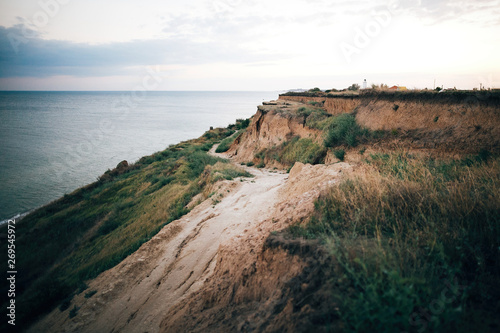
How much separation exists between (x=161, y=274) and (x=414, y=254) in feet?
23.3

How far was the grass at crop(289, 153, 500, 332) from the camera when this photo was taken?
244 centimetres

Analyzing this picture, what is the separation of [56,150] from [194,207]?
143 ft

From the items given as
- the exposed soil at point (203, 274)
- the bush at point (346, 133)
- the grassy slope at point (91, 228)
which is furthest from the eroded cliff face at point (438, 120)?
the grassy slope at point (91, 228)

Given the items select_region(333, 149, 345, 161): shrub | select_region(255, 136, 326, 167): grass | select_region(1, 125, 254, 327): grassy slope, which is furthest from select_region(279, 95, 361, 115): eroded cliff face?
select_region(1, 125, 254, 327): grassy slope

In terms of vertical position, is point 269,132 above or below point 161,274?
above

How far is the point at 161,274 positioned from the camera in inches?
301

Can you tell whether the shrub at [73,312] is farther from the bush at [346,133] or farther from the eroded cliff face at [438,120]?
the eroded cliff face at [438,120]

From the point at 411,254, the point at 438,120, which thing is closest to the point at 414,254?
the point at 411,254

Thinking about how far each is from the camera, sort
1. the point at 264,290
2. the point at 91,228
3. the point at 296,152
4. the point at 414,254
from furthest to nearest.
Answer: the point at 296,152 < the point at 91,228 < the point at 264,290 < the point at 414,254

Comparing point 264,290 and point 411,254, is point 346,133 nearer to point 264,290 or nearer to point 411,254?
point 411,254

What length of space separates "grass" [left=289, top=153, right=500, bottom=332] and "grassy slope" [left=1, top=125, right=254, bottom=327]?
31.7 ft

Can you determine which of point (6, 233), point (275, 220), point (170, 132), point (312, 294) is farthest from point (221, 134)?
point (312, 294)

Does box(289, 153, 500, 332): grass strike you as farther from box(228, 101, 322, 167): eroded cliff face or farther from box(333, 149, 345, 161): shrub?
box(228, 101, 322, 167): eroded cliff face

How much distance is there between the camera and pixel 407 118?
38.4ft
